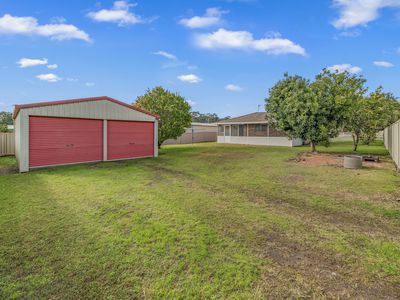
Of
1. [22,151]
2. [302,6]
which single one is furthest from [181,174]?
[302,6]

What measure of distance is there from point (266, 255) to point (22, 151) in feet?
33.7

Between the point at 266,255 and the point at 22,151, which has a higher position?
the point at 22,151

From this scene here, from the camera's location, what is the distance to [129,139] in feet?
42.2

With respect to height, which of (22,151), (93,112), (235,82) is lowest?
(22,151)

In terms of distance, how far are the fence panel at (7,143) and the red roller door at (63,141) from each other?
265 inches

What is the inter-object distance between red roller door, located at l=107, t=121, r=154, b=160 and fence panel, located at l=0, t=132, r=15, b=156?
7.51m

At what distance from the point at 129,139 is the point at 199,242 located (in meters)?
10.6

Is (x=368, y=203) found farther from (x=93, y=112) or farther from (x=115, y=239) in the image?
(x=93, y=112)

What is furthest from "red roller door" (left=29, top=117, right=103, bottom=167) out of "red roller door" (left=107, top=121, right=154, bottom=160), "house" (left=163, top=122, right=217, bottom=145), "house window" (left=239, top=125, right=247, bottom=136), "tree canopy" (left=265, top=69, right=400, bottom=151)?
"house window" (left=239, top=125, right=247, bottom=136)

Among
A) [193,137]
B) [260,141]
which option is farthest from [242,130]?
[193,137]

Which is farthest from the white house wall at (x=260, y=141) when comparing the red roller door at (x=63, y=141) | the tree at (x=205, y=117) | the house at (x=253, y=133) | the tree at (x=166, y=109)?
the tree at (x=205, y=117)

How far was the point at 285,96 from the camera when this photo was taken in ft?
43.9

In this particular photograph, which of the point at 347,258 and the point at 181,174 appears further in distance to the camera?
the point at 181,174

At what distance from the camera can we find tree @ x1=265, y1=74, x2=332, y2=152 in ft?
40.5
